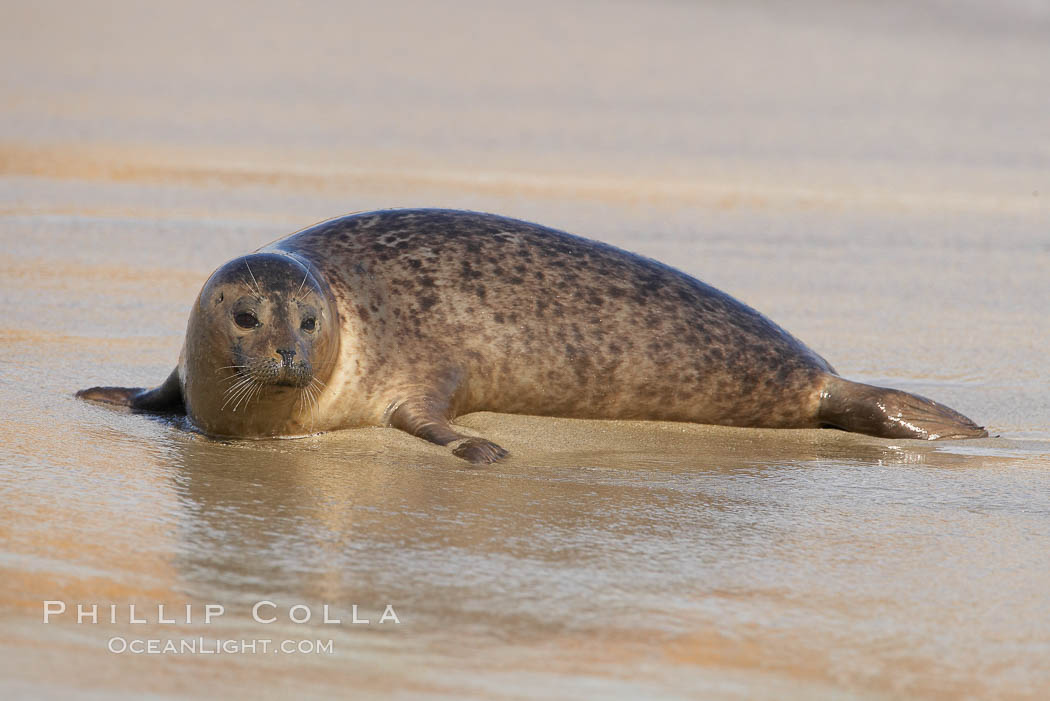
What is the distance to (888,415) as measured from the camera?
507 cm

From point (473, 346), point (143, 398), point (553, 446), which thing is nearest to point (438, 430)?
point (553, 446)

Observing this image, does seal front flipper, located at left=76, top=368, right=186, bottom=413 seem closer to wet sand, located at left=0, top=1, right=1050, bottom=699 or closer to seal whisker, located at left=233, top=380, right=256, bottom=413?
wet sand, located at left=0, top=1, right=1050, bottom=699

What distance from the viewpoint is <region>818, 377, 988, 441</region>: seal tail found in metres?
5.02

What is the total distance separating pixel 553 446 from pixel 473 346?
576 mm

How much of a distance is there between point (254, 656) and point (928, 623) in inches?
52.6

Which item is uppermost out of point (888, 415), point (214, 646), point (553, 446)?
point (888, 415)

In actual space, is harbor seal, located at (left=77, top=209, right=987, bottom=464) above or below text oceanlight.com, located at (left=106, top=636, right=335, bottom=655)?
above

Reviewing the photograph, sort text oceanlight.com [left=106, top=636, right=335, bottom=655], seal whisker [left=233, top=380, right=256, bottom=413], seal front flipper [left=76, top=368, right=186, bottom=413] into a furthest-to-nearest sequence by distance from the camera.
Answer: seal front flipper [left=76, top=368, right=186, bottom=413], seal whisker [left=233, top=380, right=256, bottom=413], text oceanlight.com [left=106, top=636, right=335, bottom=655]

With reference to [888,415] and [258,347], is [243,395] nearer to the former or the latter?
[258,347]

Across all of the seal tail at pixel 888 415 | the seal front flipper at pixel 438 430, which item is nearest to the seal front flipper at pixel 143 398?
the seal front flipper at pixel 438 430

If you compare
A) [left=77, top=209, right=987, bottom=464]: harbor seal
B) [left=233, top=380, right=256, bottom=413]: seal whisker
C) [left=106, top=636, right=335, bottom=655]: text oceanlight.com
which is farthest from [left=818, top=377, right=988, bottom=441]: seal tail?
[left=106, top=636, right=335, bottom=655]: text oceanlight.com

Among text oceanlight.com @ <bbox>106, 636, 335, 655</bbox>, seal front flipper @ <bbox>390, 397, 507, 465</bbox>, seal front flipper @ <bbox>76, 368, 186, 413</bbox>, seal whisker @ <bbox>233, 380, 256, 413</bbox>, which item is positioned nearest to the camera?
text oceanlight.com @ <bbox>106, 636, 335, 655</bbox>

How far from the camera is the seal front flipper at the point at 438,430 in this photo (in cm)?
441

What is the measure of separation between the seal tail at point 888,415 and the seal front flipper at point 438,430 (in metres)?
1.36
